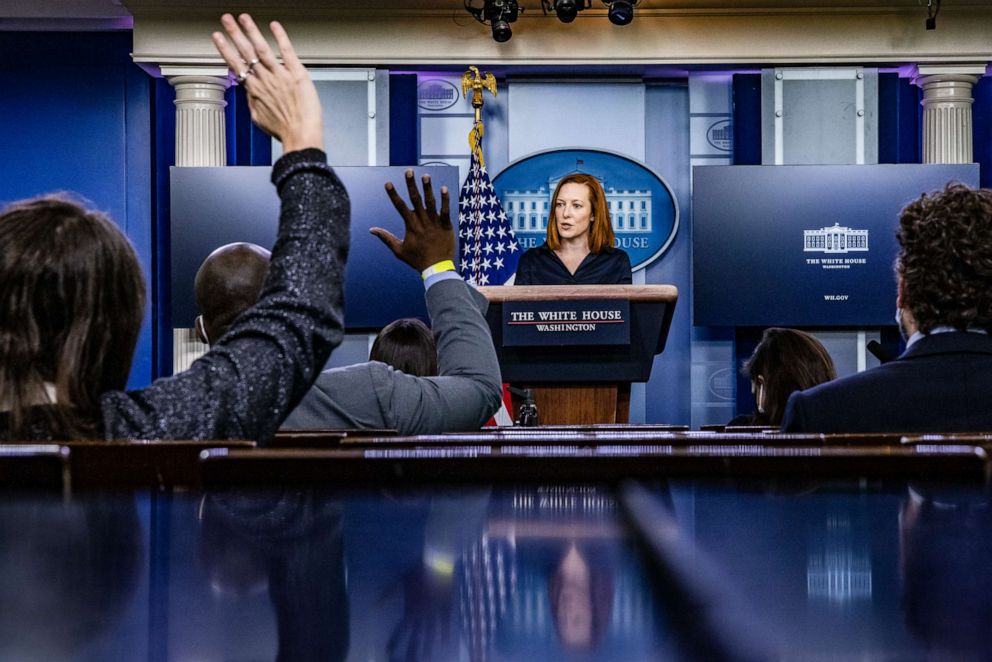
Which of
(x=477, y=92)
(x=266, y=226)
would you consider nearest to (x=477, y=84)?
(x=477, y=92)

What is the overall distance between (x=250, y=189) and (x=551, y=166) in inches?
64.8

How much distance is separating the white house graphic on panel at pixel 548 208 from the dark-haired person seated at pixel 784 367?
3465mm

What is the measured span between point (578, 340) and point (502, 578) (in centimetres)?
244

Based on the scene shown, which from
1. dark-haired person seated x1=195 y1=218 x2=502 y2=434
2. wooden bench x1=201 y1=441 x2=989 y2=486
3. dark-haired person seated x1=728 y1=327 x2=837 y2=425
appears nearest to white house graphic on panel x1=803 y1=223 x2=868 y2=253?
dark-haired person seated x1=728 y1=327 x2=837 y2=425

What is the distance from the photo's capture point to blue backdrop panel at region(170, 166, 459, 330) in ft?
17.5

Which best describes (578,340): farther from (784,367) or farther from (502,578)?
(502,578)

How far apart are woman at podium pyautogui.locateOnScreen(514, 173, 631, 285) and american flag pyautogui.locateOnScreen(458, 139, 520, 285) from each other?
0.62 m

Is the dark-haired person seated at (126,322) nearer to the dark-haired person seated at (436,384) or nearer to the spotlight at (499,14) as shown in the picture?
the dark-haired person seated at (436,384)

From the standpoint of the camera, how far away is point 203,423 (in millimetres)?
870

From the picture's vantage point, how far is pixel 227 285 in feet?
5.63

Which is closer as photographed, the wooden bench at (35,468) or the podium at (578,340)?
the wooden bench at (35,468)

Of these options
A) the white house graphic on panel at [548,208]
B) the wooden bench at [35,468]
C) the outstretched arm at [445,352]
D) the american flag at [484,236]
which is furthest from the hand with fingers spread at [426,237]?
the white house graphic on panel at [548,208]

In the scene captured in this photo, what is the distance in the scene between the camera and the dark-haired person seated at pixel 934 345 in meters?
1.54

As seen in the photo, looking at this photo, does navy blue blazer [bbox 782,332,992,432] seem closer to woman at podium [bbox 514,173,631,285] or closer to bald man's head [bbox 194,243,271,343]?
bald man's head [bbox 194,243,271,343]
